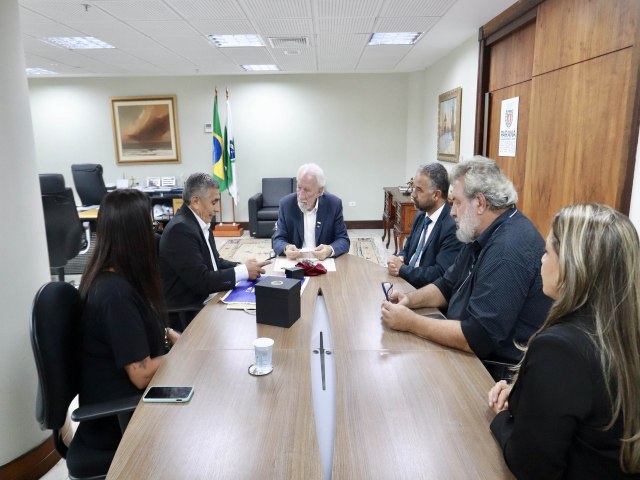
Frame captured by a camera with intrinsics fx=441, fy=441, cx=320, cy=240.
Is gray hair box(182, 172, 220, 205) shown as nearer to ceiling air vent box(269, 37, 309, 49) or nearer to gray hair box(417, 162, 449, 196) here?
gray hair box(417, 162, 449, 196)

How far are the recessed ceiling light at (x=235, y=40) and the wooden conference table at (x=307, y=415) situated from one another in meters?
3.90

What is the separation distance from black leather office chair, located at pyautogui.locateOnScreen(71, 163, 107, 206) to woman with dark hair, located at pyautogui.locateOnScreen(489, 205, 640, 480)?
6.14m

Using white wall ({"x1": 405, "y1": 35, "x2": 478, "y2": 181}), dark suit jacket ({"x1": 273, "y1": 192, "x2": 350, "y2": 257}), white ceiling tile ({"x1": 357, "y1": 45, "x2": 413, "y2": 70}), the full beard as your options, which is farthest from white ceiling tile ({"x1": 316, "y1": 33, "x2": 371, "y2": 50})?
the full beard

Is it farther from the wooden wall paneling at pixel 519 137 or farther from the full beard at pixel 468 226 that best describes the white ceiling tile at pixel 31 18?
the wooden wall paneling at pixel 519 137

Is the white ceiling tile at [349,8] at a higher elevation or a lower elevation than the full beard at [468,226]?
higher

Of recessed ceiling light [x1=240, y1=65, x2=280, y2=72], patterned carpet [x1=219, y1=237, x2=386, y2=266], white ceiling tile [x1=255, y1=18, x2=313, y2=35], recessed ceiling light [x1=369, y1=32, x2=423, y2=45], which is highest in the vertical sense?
recessed ceiling light [x1=240, y1=65, x2=280, y2=72]

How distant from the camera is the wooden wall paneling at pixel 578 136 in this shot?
2395mm

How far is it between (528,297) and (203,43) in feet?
15.1

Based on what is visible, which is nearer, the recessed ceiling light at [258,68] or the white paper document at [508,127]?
the white paper document at [508,127]

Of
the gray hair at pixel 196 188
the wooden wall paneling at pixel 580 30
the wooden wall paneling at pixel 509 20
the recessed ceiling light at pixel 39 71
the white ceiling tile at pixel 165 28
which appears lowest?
the gray hair at pixel 196 188

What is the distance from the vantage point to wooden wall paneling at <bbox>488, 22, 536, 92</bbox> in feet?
11.6

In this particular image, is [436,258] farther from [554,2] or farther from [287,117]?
[287,117]

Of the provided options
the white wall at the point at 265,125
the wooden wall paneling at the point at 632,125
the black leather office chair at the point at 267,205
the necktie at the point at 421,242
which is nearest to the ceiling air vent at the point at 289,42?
the white wall at the point at 265,125

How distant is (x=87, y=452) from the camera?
1401 mm
